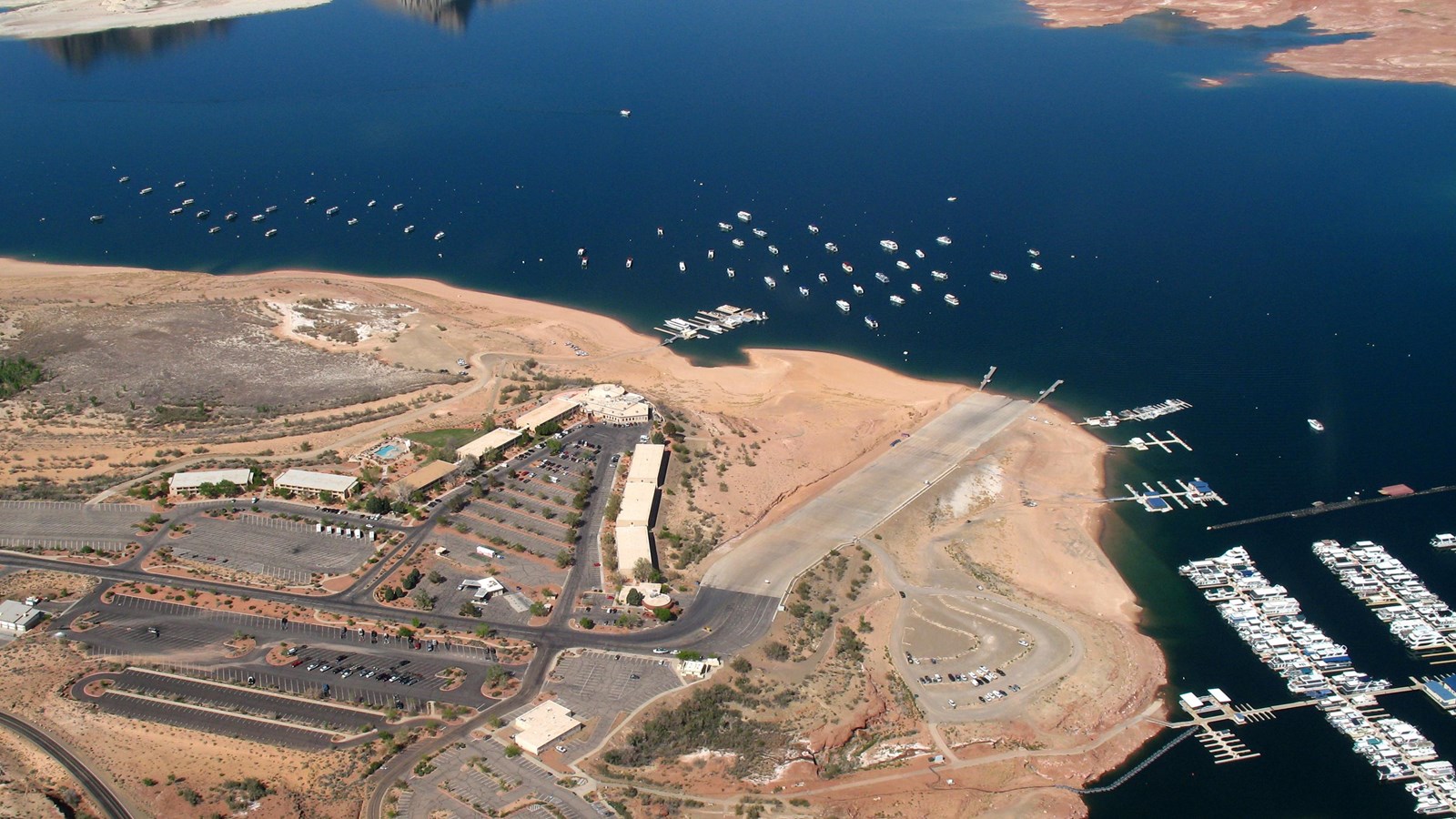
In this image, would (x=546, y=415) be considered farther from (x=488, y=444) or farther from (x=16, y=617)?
(x=16, y=617)

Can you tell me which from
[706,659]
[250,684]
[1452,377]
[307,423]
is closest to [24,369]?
[307,423]

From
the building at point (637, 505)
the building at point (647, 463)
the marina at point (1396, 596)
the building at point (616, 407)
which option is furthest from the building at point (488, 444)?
the marina at point (1396, 596)

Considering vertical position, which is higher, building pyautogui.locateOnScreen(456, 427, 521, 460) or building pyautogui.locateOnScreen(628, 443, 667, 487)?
building pyautogui.locateOnScreen(456, 427, 521, 460)

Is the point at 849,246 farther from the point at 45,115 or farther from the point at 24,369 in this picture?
the point at 45,115

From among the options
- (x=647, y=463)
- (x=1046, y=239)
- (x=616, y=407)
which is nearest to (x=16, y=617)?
(x=647, y=463)

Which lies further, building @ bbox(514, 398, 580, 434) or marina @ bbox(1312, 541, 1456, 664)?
building @ bbox(514, 398, 580, 434)

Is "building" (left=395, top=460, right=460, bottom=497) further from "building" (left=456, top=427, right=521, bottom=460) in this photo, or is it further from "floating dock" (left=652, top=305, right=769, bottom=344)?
"floating dock" (left=652, top=305, right=769, bottom=344)

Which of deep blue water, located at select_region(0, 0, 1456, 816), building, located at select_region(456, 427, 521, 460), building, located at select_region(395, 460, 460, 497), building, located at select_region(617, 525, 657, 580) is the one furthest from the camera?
building, located at select_region(456, 427, 521, 460)

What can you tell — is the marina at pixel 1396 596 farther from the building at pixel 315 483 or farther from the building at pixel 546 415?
the building at pixel 315 483

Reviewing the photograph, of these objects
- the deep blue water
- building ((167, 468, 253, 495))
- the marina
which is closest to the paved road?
building ((167, 468, 253, 495))
